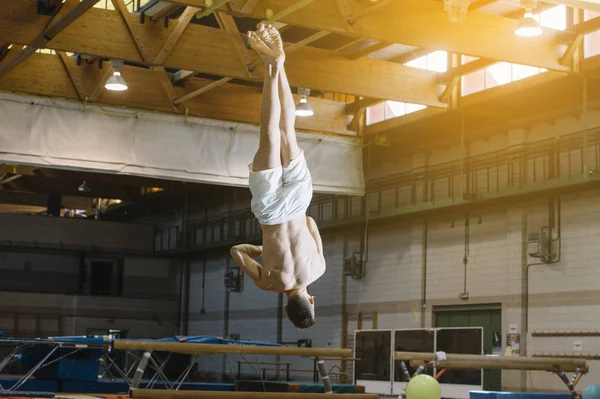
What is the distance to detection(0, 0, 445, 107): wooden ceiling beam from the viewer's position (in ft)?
42.5

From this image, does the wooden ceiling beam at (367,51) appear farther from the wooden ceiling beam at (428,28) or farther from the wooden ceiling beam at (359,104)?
the wooden ceiling beam at (428,28)

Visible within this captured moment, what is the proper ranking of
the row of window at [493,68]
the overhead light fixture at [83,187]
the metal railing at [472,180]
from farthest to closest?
the overhead light fixture at [83,187] → the metal railing at [472,180] → the row of window at [493,68]

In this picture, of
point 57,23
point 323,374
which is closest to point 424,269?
point 323,374

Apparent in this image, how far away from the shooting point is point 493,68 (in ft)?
52.7

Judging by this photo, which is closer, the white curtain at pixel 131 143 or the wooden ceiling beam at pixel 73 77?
the white curtain at pixel 131 143

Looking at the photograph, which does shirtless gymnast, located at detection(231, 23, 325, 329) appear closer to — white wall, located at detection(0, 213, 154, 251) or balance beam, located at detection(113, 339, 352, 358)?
balance beam, located at detection(113, 339, 352, 358)

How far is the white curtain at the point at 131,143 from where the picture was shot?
47.3 feet

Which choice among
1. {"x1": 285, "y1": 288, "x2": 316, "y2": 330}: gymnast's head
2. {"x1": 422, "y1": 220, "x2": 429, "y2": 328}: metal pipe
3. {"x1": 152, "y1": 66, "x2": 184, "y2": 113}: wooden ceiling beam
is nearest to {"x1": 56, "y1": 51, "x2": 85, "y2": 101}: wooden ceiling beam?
{"x1": 152, "y1": 66, "x2": 184, "y2": 113}: wooden ceiling beam

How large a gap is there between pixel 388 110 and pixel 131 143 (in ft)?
19.3

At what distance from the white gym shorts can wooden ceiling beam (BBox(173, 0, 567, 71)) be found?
19.9ft

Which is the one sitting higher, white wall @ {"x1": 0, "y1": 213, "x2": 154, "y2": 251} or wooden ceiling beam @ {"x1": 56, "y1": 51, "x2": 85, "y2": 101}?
wooden ceiling beam @ {"x1": 56, "y1": 51, "x2": 85, "y2": 101}

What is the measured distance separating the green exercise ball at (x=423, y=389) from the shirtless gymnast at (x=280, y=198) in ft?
13.5

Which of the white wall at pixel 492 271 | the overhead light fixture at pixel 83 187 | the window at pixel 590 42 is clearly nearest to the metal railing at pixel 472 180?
the white wall at pixel 492 271

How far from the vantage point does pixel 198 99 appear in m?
16.1
